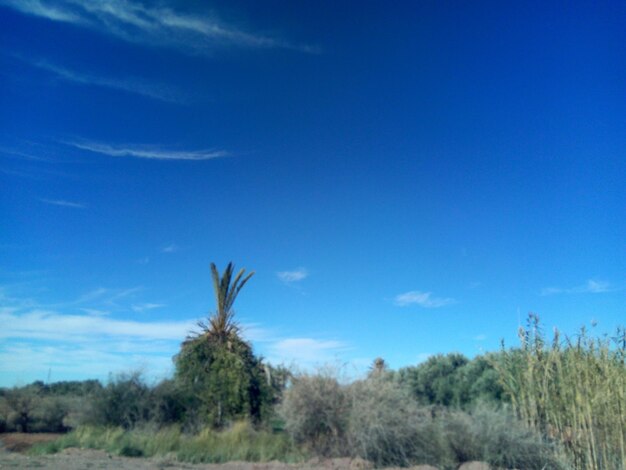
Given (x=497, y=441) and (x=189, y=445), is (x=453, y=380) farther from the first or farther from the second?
(x=189, y=445)

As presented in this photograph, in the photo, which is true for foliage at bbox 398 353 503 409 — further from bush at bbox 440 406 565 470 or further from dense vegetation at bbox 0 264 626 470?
bush at bbox 440 406 565 470

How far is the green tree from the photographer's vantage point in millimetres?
23038

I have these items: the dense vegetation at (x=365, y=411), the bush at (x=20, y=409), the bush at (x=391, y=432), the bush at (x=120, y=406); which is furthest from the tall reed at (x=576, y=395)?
the bush at (x=20, y=409)

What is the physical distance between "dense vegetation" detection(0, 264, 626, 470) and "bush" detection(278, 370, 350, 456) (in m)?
0.04

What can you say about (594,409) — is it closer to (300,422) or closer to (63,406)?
(300,422)

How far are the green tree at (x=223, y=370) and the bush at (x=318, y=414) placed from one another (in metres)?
5.78

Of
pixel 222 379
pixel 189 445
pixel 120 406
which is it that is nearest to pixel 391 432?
pixel 189 445

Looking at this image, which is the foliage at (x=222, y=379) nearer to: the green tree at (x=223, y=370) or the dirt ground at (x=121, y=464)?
the green tree at (x=223, y=370)

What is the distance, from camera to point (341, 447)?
54.5 feet

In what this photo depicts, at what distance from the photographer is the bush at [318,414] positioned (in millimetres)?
17000

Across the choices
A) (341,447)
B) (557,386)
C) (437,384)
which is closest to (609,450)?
(557,386)

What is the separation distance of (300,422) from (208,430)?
15.8 ft

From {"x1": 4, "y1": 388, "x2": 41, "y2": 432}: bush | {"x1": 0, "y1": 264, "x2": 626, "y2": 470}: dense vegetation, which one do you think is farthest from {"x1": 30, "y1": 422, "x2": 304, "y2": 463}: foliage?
{"x1": 4, "y1": 388, "x2": 41, "y2": 432}: bush

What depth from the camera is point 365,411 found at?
1631 centimetres
